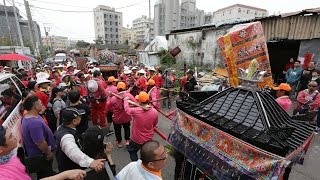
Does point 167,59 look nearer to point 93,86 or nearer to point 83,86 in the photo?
point 83,86

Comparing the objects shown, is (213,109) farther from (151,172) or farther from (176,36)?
(176,36)

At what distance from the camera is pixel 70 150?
2266mm

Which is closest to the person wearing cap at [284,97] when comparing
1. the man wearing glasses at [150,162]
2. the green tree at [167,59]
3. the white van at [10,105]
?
the man wearing glasses at [150,162]

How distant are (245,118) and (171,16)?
185 ft

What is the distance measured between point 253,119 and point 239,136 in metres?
0.43

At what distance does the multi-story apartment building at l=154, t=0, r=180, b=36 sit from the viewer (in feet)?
181

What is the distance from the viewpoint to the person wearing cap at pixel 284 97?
417 cm

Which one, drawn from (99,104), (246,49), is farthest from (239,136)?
(99,104)

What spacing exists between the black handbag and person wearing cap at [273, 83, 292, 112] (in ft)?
14.5

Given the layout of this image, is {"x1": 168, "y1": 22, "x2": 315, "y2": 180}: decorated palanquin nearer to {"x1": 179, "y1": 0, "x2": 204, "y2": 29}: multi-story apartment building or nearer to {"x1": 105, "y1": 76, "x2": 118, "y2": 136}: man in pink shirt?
{"x1": 105, "y1": 76, "x2": 118, "y2": 136}: man in pink shirt

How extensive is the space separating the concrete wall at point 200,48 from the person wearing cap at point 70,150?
12.4 meters

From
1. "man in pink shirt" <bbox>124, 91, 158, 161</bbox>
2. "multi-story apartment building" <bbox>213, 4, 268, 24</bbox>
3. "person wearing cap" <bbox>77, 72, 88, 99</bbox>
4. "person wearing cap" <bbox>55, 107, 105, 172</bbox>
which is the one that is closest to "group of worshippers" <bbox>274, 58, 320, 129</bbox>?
"man in pink shirt" <bbox>124, 91, 158, 161</bbox>

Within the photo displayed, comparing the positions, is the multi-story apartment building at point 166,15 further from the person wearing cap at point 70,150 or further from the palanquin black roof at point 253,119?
the person wearing cap at point 70,150

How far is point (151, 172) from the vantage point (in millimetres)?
1958
